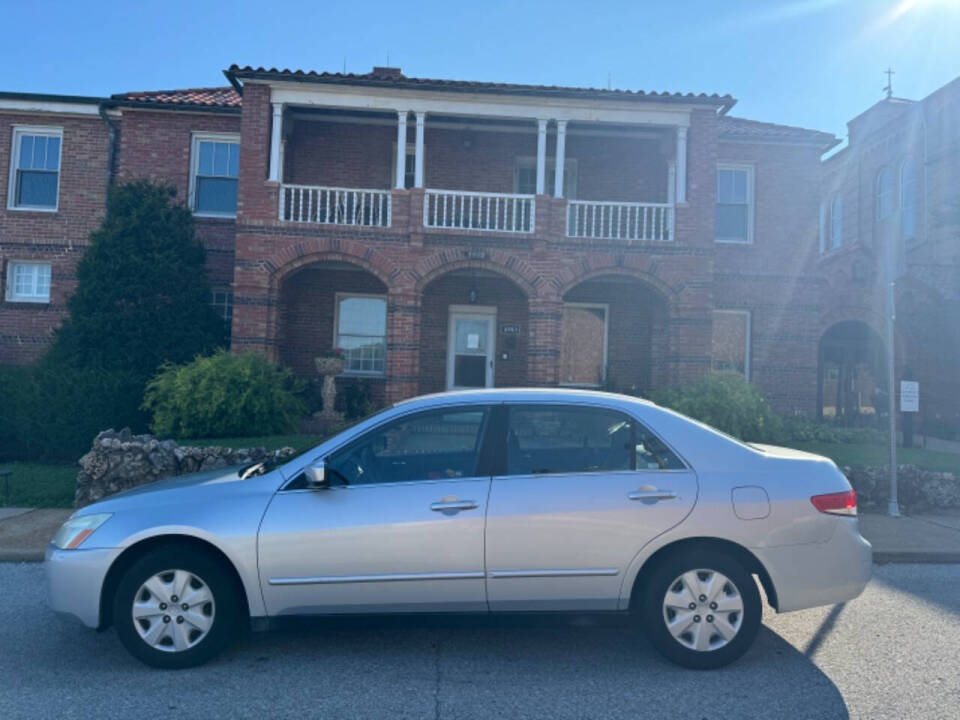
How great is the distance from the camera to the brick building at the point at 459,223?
13516mm

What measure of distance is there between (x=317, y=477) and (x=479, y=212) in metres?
10.1

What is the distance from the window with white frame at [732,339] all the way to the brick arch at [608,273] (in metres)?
3.48

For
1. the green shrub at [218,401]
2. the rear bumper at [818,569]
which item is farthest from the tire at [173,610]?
the green shrub at [218,401]

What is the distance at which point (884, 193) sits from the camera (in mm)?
23219

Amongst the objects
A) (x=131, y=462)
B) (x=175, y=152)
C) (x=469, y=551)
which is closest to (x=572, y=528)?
(x=469, y=551)

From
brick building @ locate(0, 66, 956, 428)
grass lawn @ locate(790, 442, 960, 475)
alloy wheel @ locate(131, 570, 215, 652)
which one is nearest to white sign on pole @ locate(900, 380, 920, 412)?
grass lawn @ locate(790, 442, 960, 475)

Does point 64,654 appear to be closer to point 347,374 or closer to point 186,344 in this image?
point 186,344

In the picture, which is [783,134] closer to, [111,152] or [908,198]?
[908,198]

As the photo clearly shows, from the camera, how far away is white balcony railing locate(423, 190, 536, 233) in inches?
537

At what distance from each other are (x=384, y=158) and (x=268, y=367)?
6180 mm

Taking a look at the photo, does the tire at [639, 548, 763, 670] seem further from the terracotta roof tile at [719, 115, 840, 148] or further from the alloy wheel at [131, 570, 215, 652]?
the terracotta roof tile at [719, 115, 840, 148]

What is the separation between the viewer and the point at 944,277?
17484mm

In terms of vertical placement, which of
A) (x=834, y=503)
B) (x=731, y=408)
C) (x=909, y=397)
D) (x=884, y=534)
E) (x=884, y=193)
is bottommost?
(x=884, y=534)

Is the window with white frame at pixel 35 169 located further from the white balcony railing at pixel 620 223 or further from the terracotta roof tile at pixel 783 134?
the terracotta roof tile at pixel 783 134
